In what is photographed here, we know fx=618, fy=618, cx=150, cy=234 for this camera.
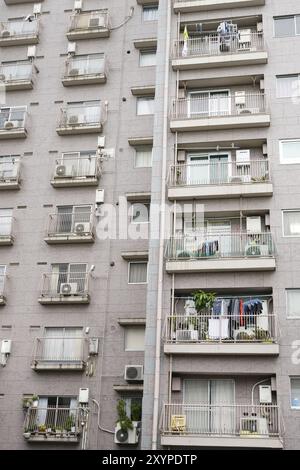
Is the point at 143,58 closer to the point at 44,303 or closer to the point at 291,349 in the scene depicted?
the point at 44,303

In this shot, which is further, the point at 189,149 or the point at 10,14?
the point at 10,14

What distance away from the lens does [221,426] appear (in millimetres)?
22078

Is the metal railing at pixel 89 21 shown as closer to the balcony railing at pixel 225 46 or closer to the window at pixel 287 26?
the balcony railing at pixel 225 46

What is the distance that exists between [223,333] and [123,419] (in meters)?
5.09

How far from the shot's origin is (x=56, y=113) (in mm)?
31094

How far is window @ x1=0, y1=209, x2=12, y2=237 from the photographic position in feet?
94.3

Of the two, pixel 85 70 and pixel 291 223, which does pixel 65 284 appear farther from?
pixel 85 70

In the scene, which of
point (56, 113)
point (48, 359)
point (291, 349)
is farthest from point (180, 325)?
point (56, 113)

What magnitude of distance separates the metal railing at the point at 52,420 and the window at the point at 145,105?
1440 cm

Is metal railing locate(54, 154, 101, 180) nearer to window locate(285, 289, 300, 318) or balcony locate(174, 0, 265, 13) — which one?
balcony locate(174, 0, 265, 13)

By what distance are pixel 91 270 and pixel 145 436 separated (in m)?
8.09

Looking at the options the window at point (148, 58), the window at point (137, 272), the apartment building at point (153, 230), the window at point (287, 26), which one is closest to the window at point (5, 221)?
the apartment building at point (153, 230)

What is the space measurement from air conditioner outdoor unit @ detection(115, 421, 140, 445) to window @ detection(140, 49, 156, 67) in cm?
1771

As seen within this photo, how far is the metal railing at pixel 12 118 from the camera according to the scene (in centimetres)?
3073
